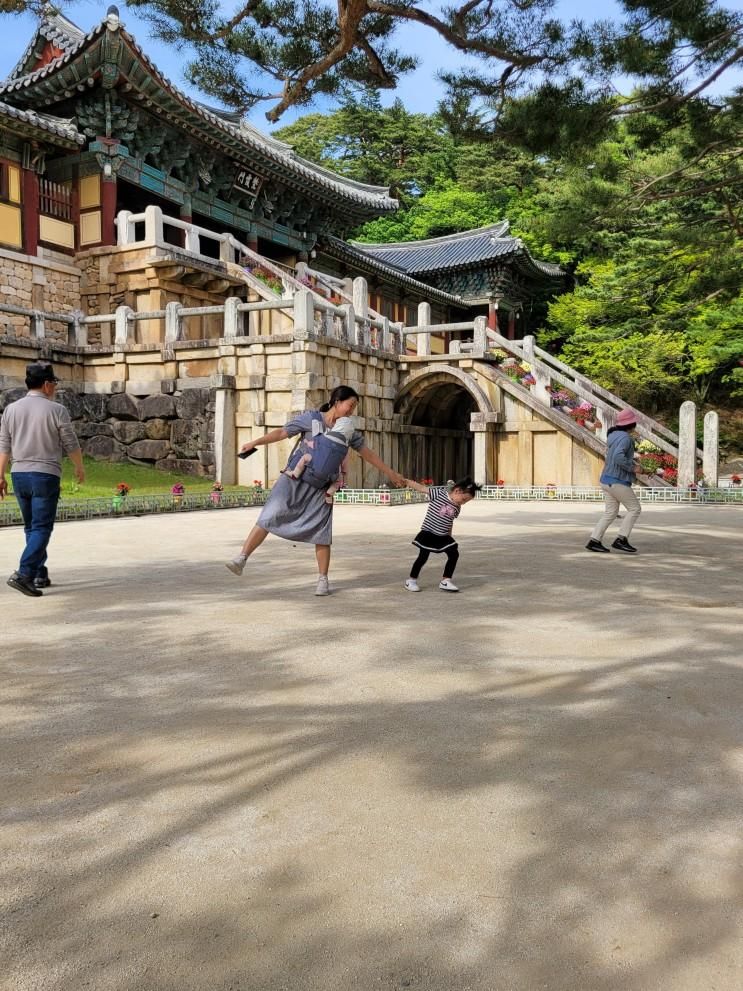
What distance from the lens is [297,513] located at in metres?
5.97

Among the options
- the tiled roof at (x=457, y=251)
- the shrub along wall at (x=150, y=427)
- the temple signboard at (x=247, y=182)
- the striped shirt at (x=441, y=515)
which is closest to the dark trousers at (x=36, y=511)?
the striped shirt at (x=441, y=515)

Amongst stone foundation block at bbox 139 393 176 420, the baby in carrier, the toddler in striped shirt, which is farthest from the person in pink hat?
stone foundation block at bbox 139 393 176 420

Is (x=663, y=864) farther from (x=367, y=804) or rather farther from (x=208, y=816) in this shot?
(x=208, y=816)

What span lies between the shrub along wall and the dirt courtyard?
38.5 ft

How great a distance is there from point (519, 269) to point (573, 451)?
14992 millimetres

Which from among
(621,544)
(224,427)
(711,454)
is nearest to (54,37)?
(224,427)

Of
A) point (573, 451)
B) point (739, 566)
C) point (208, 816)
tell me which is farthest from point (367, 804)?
point (573, 451)

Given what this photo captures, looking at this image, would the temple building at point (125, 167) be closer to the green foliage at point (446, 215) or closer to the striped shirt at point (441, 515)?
the green foliage at point (446, 215)

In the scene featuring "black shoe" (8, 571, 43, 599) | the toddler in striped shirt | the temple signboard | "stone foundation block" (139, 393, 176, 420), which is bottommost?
"black shoe" (8, 571, 43, 599)

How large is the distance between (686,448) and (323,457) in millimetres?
13490

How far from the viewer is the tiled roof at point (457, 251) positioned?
29.6 metres

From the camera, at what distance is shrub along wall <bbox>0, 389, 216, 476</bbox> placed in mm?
16688

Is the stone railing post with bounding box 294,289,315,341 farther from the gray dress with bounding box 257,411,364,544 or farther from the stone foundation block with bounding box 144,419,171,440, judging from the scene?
the gray dress with bounding box 257,411,364,544

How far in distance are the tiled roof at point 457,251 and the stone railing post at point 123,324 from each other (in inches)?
563
